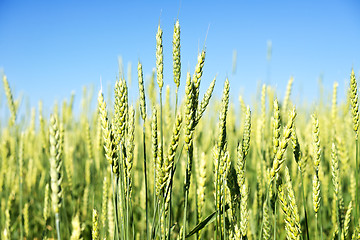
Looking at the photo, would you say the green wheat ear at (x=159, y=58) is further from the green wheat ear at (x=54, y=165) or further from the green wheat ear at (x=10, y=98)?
the green wheat ear at (x=10, y=98)

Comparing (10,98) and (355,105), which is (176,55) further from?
(10,98)

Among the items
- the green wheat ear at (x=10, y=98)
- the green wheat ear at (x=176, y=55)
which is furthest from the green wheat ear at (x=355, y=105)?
the green wheat ear at (x=10, y=98)

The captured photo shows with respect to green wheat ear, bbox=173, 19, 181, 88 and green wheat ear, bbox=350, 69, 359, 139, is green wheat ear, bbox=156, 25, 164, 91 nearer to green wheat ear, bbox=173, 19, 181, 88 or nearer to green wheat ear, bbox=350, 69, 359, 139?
green wheat ear, bbox=173, 19, 181, 88

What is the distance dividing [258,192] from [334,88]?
1.26 meters

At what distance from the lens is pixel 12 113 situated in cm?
154

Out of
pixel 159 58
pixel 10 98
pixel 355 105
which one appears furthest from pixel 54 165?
pixel 10 98

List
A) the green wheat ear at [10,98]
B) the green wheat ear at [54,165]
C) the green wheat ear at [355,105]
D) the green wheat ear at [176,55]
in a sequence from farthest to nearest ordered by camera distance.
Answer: the green wheat ear at [10,98] → the green wheat ear at [355,105] → the green wheat ear at [176,55] → the green wheat ear at [54,165]

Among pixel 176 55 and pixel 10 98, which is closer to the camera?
pixel 176 55

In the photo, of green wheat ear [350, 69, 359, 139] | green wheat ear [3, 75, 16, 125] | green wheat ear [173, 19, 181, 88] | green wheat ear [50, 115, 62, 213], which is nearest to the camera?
green wheat ear [50, 115, 62, 213]

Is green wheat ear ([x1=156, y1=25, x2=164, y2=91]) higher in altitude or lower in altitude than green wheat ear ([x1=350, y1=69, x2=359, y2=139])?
higher

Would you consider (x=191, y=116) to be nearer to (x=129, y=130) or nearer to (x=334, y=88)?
(x=129, y=130)

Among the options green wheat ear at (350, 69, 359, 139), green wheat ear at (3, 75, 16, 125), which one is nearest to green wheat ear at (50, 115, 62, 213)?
green wheat ear at (350, 69, 359, 139)

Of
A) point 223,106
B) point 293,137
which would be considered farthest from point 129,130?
point 293,137

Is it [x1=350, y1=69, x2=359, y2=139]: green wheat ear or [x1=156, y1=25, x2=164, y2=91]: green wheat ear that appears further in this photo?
[x1=350, y1=69, x2=359, y2=139]: green wheat ear
